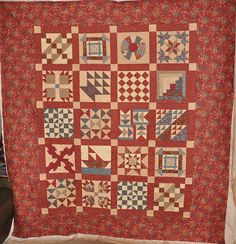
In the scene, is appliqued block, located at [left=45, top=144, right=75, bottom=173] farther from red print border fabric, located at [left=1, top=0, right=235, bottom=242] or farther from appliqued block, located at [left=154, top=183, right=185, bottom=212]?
appliqued block, located at [left=154, top=183, right=185, bottom=212]

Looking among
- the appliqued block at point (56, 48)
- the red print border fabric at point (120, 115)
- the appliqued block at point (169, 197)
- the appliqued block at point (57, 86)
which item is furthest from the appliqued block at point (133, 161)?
the appliqued block at point (56, 48)

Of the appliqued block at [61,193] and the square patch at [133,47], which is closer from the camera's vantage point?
the square patch at [133,47]

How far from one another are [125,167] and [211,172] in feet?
1.48

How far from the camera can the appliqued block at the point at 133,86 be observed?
5.09 feet

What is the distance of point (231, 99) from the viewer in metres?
1.53

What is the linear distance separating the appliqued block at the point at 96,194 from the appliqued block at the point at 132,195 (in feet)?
0.20

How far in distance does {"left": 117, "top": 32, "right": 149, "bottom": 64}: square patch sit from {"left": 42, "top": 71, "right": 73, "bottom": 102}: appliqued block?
0.29 m

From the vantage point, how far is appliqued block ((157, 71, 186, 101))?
5.04 feet

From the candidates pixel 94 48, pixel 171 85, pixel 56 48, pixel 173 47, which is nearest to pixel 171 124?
pixel 171 85

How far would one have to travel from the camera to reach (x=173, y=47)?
1.52m

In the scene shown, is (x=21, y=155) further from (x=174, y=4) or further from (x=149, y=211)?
(x=174, y=4)

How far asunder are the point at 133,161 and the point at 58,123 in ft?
1.47

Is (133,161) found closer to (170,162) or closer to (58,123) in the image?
(170,162)

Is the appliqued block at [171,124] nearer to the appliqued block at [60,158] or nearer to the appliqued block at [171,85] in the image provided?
the appliqued block at [171,85]
